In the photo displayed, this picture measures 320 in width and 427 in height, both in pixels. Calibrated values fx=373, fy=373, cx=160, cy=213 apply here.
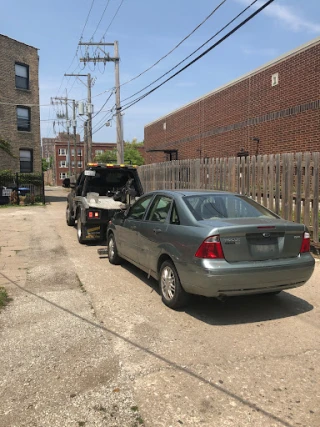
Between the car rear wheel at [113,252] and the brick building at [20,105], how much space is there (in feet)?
70.8

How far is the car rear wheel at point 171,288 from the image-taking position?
4621mm

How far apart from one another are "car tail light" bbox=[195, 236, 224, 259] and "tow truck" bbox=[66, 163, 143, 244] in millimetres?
4392

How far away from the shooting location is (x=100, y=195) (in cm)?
1023

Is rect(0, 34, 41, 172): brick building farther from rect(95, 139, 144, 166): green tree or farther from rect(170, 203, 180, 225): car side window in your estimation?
rect(95, 139, 144, 166): green tree

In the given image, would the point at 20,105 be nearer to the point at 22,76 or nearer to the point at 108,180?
the point at 22,76

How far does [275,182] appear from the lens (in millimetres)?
8297

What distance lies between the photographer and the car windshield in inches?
189

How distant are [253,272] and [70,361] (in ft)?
6.99

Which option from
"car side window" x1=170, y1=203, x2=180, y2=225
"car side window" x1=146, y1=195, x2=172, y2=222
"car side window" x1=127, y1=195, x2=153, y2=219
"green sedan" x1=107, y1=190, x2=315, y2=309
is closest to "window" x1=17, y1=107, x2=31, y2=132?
"car side window" x1=127, y1=195, x2=153, y2=219

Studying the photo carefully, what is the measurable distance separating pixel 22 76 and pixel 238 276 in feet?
94.1

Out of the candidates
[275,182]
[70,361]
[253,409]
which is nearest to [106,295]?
[70,361]

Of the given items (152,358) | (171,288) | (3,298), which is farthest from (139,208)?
(152,358)

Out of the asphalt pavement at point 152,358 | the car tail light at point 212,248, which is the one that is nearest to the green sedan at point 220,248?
the car tail light at point 212,248

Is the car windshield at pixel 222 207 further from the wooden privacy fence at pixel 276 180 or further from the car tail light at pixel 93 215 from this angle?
the car tail light at pixel 93 215
